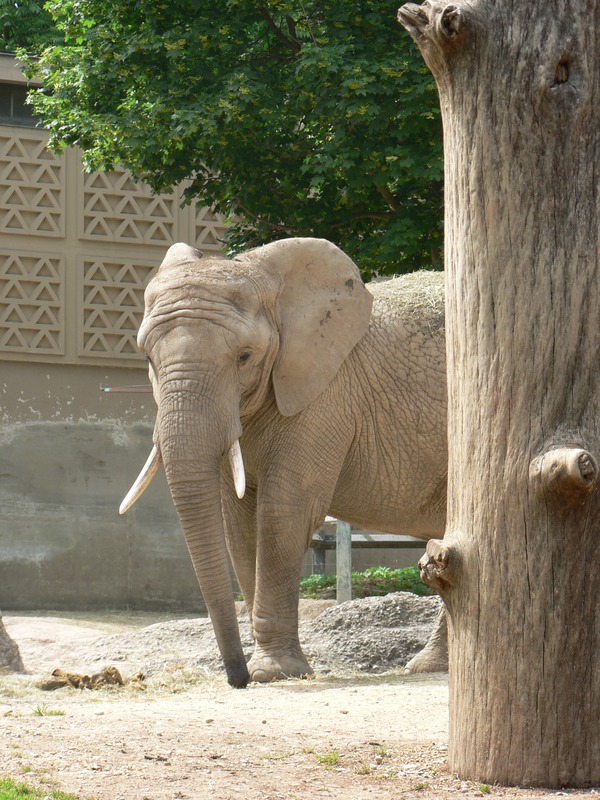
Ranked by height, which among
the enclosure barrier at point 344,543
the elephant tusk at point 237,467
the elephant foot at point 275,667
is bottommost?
the enclosure barrier at point 344,543

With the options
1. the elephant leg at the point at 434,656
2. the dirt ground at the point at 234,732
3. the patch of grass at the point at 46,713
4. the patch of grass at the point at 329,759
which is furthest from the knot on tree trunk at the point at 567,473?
the elephant leg at the point at 434,656

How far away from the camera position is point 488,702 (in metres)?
4.51

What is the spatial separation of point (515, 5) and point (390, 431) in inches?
176

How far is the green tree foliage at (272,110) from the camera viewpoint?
11.1 m

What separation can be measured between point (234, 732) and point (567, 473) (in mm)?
1981

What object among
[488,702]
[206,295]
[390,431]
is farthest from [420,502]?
[488,702]

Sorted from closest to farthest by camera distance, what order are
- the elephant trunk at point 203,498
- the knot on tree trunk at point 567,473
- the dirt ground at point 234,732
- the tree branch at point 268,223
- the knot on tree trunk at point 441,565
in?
the knot on tree trunk at point 567,473 < the dirt ground at point 234,732 < the knot on tree trunk at point 441,565 < the elephant trunk at point 203,498 < the tree branch at point 268,223

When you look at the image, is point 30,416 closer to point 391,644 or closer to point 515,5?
point 391,644

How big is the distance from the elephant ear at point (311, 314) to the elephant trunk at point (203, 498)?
→ 2.49ft

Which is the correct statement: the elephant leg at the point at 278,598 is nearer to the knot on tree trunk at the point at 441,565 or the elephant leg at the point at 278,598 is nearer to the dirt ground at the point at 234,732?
the dirt ground at the point at 234,732

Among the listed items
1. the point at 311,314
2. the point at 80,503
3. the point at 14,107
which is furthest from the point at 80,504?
the point at 311,314

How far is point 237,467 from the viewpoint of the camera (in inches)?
297

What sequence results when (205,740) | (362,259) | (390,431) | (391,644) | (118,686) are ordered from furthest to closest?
(362,259) → (391,644) → (390,431) → (118,686) → (205,740)

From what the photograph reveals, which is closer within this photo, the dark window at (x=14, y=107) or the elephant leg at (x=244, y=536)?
the elephant leg at (x=244, y=536)
